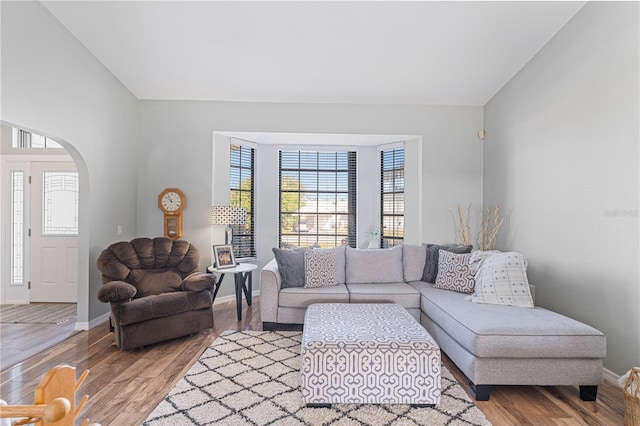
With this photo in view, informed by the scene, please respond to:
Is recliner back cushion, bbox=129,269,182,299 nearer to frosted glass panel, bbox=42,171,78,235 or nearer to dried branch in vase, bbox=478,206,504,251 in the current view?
frosted glass panel, bbox=42,171,78,235

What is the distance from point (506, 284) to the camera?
2938 mm

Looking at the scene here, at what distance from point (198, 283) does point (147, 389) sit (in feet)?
3.95

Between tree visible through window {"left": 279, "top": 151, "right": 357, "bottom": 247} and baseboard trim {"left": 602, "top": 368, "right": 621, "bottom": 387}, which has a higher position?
tree visible through window {"left": 279, "top": 151, "right": 357, "bottom": 247}

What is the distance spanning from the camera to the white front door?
4.71 metres

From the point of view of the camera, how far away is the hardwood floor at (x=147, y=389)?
2094mm

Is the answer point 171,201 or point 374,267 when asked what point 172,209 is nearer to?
point 171,201

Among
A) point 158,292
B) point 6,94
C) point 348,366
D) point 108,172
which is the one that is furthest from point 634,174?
point 108,172

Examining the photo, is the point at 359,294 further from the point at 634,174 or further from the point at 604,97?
the point at 604,97

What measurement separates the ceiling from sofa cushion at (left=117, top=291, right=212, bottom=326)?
2.48 metres

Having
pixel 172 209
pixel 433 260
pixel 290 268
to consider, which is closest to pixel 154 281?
pixel 172 209

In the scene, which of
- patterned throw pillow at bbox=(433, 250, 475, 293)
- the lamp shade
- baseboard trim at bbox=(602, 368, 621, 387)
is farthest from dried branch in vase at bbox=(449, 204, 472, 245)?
the lamp shade

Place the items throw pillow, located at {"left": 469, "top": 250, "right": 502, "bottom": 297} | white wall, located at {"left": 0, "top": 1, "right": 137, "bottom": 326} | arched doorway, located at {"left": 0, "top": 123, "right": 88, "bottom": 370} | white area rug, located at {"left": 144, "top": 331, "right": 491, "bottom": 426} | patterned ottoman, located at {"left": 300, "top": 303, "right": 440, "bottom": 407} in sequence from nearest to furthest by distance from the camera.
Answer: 1. white area rug, located at {"left": 144, "top": 331, "right": 491, "bottom": 426}
2. patterned ottoman, located at {"left": 300, "top": 303, "right": 440, "bottom": 407}
3. white wall, located at {"left": 0, "top": 1, "right": 137, "bottom": 326}
4. throw pillow, located at {"left": 469, "top": 250, "right": 502, "bottom": 297}
5. arched doorway, located at {"left": 0, "top": 123, "right": 88, "bottom": 370}

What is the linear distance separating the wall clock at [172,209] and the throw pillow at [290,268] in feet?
5.59

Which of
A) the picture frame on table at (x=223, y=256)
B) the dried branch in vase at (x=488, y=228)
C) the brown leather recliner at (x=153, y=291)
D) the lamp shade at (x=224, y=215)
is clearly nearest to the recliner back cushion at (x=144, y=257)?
the brown leather recliner at (x=153, y=291)
